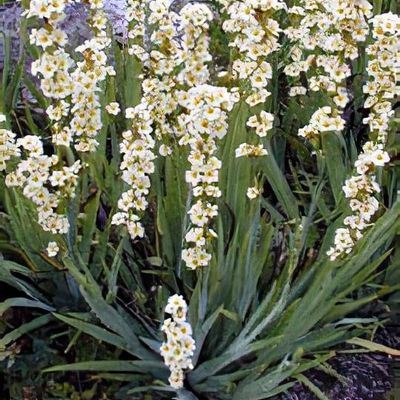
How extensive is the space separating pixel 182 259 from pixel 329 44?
2.61ft

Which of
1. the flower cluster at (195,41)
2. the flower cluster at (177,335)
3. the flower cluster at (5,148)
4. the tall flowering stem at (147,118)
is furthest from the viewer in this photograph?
the flower cluster at (5,148)

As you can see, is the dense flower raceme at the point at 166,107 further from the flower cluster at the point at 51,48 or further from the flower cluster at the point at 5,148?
the flower cluster at the point at 5,148

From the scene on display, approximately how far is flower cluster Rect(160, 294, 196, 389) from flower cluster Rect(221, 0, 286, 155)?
550 mm

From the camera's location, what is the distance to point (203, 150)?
77.4 inches

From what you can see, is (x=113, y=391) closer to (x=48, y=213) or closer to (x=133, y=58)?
(x=48, y=213)

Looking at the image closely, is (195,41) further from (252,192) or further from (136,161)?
(252,192)

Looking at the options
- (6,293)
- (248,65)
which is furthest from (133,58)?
(6,293)

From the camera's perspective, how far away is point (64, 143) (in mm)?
2127

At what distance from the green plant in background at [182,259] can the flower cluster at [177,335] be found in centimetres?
21

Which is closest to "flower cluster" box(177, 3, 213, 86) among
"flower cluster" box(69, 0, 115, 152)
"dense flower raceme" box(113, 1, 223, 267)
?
"dense flower raceme" box(113, 1, 223, 267)

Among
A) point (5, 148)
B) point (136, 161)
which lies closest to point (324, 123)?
point (136, 161)

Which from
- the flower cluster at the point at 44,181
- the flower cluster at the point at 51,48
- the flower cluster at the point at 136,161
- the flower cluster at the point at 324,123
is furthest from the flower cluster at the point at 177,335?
the flower cluster at the point at 324,123

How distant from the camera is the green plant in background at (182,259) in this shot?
215 centimetres

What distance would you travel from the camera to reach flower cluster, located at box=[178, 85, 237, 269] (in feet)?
6.04
